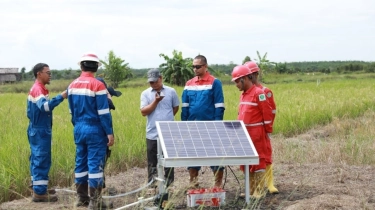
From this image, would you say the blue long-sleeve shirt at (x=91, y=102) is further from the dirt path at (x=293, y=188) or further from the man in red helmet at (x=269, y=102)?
the man in red helmet at (x=269, y=102)

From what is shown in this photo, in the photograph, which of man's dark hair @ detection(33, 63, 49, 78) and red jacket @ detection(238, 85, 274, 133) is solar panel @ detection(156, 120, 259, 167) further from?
man's dark hair @ detection(33, 63, 49, 78)

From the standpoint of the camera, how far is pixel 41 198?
289 inches

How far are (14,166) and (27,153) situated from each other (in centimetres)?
62

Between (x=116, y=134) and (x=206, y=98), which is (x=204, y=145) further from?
(x=116, y=134)

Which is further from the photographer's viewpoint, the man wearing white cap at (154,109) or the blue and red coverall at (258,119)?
the man wearing white cap at (154,109)

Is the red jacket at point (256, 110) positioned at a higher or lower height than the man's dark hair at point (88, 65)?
lower

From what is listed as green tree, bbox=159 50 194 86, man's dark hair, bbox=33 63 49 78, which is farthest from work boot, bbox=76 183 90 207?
green tree, bbox=159 50 194 86

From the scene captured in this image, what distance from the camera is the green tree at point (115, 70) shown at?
39.3 meters

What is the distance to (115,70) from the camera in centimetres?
3956

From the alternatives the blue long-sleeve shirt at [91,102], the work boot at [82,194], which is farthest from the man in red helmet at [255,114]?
the work boot at [82,194]

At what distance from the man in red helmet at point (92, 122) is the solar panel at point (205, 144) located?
674 mm

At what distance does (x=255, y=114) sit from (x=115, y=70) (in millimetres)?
33091

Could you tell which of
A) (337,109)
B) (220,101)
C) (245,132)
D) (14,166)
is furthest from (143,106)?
(337,109)

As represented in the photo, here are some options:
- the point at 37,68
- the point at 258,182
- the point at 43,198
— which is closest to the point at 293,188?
the point at 258,182
